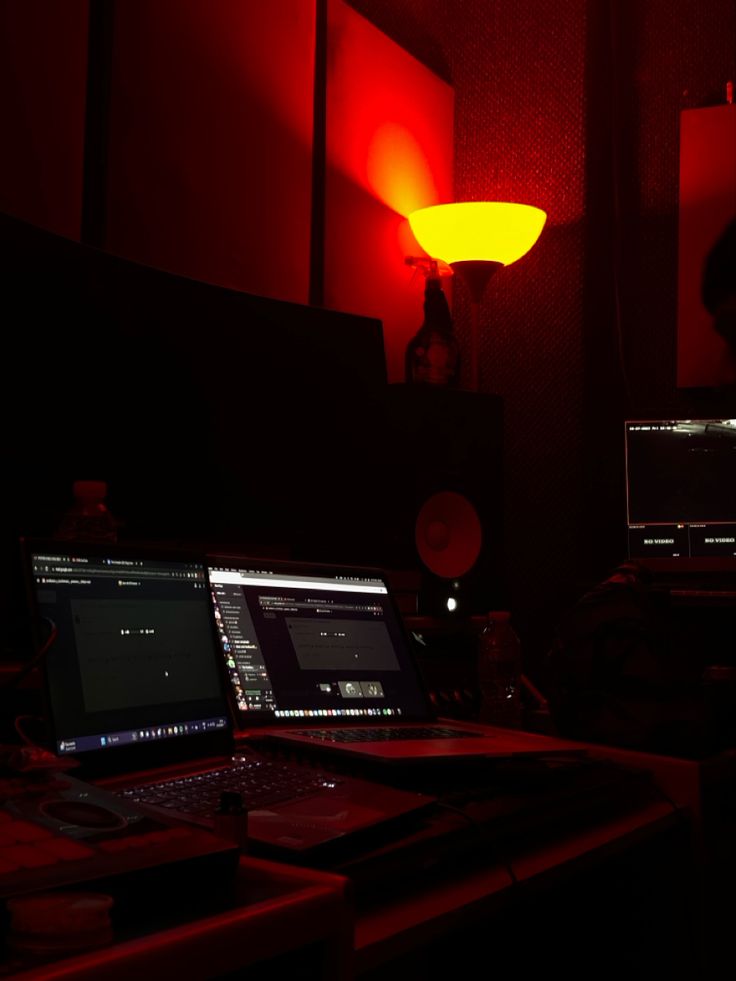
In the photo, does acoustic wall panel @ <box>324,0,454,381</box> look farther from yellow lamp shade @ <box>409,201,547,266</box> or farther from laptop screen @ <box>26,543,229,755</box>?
laptop screen @ <box>26,543,229,755</box>

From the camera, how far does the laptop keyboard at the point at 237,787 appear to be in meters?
0.88

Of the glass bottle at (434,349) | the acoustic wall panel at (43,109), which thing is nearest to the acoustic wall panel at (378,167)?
the glass bottle at (434,349)

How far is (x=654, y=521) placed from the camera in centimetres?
246

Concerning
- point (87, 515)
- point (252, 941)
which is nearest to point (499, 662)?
point (87, 515)

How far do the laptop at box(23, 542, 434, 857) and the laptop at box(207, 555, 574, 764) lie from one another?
7 cm

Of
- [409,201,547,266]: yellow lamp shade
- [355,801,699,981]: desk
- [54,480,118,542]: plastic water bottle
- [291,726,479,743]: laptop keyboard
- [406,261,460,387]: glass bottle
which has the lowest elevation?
[355,801,699,981]: desk

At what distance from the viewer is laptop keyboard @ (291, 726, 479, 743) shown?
44.9 inches

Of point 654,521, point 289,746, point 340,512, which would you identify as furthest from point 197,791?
point 654,521

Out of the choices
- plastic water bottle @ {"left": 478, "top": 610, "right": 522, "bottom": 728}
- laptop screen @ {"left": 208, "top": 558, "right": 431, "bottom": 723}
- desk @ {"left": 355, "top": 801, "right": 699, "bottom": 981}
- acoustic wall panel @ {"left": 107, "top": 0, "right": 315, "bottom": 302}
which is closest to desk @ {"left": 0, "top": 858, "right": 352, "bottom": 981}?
desk @ {"left": 355, "top": 801, "right": 699, "bottom": 981}

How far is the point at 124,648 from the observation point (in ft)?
3.34

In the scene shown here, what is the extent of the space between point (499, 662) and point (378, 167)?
4.37ft

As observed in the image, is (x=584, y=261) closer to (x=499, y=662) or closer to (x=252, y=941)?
(x=499, y=662)

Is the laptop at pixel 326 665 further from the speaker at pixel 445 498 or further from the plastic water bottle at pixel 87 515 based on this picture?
the speaker at pixel 445 498

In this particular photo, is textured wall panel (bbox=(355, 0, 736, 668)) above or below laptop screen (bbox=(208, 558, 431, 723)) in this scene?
above
